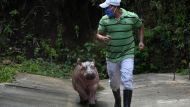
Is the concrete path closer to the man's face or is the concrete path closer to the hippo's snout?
the hippo's snout

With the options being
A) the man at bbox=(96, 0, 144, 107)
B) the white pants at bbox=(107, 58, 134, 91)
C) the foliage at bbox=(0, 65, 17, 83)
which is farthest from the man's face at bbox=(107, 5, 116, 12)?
the foliage at bbox=(0, 65, 17, 83)

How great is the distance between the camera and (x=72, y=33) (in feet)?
57.5

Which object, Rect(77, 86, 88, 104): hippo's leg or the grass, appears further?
the grass

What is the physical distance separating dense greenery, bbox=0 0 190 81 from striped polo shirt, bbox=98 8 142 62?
592 centimetres

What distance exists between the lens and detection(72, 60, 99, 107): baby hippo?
9477 millimetres

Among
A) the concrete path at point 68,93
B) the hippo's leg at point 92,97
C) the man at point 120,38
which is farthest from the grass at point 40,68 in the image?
the man at point 120,38

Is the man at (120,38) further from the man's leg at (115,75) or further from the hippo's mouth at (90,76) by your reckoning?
the hippo's mouth at (90,76)

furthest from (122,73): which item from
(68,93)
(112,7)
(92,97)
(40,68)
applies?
(40,68)

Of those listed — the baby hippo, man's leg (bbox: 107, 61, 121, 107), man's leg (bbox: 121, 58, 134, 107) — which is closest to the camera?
man's leg (bbox: 121, 58, 134, 107)

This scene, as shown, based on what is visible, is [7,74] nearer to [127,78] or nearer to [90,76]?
[90,76]

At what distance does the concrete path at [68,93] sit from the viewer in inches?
375

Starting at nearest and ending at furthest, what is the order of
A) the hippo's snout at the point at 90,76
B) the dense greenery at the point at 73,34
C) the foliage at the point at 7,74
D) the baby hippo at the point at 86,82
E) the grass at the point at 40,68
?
the hippo's snout at the point at 90,76, the baby hippo at the point at 86,82, the foliage at the point at 7,74, the grass at the point at 40,68, the dense greenery at the point at 73,34

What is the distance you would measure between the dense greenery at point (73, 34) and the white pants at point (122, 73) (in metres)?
5.69

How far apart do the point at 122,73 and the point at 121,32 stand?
66cm
